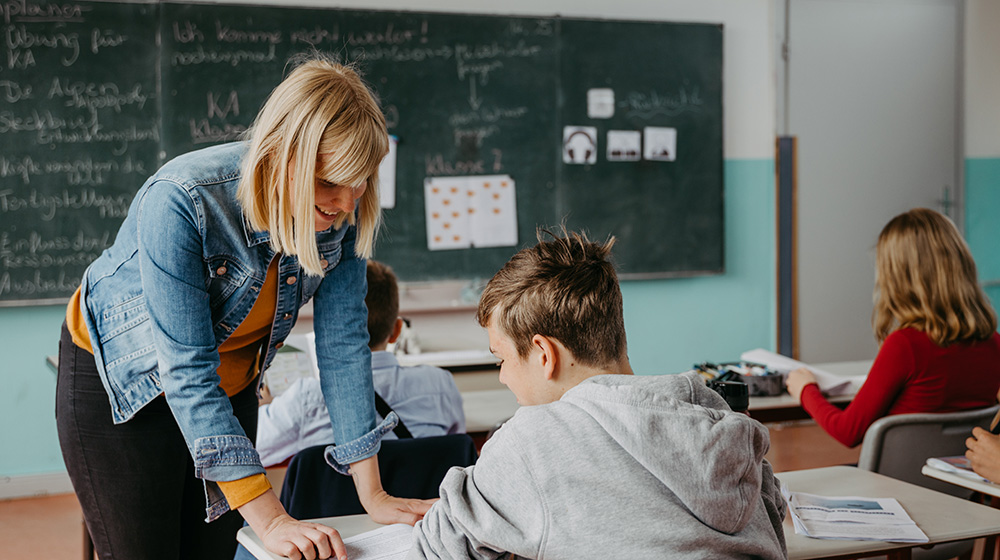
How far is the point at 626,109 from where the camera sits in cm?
445

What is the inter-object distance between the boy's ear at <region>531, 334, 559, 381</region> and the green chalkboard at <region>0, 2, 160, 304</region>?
317 centimetres

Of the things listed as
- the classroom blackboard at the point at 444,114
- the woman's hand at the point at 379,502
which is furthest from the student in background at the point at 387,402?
the classroom blackboard at the point at 444,114

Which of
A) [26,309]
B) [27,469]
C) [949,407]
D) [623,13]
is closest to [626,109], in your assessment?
[623,13]

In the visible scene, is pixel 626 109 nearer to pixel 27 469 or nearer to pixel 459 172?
pixel 459 172

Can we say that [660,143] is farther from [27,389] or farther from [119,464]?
[119,464]

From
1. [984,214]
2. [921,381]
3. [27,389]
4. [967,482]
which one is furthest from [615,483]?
[984,214]

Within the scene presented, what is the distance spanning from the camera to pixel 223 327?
1.39 meters

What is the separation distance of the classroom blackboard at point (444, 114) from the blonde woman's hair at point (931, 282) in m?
1.80

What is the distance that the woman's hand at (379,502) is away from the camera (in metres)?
1.35

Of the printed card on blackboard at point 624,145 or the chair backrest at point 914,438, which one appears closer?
the chair backrest at point 914,438

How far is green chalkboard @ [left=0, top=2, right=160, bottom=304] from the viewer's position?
11.8 feet

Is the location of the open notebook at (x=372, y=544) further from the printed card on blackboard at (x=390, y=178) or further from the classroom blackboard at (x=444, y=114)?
the printed card on blackboard at (x=390, y=178)

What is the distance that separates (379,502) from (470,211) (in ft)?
9.66

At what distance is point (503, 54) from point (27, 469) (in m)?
2.98
